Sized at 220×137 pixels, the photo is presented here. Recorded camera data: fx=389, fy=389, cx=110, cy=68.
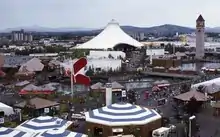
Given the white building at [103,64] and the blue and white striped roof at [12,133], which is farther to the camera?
the white building at [103,64]

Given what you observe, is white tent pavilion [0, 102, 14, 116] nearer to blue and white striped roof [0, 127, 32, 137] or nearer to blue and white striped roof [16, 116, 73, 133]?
blue and white striped roof [16, 116, 73, 133]

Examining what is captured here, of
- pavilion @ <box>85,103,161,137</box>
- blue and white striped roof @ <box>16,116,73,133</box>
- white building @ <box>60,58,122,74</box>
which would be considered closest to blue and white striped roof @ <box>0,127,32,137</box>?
blue and white striped roof @ <box>16,116,73,133</box>

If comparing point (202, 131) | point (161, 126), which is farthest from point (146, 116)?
point (202, 131)

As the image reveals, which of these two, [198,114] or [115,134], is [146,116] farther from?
[198,114]

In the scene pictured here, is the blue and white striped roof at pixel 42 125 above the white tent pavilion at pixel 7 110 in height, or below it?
above

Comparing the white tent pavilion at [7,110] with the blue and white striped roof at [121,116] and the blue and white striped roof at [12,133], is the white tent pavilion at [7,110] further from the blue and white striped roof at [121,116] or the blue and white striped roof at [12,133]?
the blue and white striped roof at [12,133]

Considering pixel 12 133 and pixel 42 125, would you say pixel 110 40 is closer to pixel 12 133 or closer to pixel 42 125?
pixel 42 125

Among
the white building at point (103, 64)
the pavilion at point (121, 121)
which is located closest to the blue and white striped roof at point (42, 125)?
the pavilion at point (121, 121)
